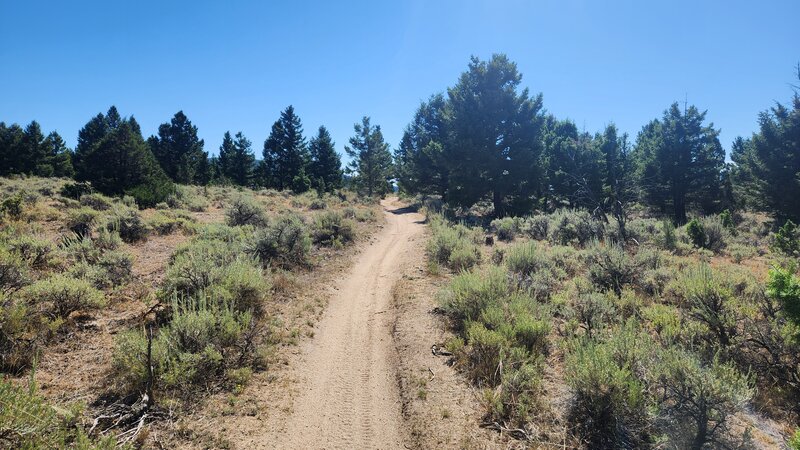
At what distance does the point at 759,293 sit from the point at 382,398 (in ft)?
24.5

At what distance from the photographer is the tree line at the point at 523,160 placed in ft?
77.8

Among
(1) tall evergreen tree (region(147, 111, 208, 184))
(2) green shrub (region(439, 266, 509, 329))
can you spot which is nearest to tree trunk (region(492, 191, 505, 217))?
(2) green shrub (region(439, 266, 509, 329))

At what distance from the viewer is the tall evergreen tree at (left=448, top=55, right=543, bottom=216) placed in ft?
82.9

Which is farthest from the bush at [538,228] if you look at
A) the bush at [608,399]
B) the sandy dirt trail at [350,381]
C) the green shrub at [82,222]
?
the green shrub at [82,222]

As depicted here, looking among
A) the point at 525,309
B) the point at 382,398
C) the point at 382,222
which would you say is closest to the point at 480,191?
the point at 382,222

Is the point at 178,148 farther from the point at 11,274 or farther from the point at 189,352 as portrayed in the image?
the point at 189,352

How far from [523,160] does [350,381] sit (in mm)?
22600

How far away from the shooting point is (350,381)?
604 cm

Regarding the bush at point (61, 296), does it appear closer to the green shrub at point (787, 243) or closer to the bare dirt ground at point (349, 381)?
the bare dirt ground at point (349, 381)

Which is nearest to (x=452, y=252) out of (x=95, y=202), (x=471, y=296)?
(x=471, y=296)

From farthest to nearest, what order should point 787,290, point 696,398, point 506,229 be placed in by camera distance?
point 506,229 < point 787,290 < point 696,398

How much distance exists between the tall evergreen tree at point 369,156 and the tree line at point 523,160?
48cm

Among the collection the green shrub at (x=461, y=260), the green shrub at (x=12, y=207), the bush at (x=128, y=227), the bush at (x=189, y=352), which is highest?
the green shrub at (x=12, y=207)

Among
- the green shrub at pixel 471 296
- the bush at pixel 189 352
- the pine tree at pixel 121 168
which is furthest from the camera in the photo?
the pine tree at pixel 121 168
